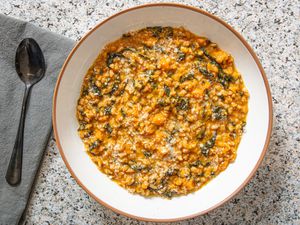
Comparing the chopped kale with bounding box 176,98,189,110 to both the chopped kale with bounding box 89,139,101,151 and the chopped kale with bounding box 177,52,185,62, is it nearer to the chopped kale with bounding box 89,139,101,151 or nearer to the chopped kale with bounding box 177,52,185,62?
the chopped kale with bounding box 177,52,185,62

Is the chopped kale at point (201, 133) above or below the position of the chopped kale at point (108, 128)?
above

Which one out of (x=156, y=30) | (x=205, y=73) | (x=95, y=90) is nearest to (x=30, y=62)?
(x=95, y=90)

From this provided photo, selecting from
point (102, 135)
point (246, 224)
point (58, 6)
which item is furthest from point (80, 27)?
point (246, 224)

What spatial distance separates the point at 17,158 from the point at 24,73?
0.58m

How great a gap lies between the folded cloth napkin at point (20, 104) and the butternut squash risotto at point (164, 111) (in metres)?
0.31

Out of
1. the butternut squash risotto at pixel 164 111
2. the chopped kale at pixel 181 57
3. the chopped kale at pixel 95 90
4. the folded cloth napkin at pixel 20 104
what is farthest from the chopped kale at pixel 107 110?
the chopped kale at pixel 181 57

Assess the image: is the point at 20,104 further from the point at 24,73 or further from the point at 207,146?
the point at 207,146

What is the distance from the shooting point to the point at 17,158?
2.67 m

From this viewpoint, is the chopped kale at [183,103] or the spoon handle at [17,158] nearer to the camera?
the chopped kale at [183,103]

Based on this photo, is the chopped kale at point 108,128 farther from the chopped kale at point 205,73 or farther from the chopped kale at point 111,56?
the chopped kale at point 205,73

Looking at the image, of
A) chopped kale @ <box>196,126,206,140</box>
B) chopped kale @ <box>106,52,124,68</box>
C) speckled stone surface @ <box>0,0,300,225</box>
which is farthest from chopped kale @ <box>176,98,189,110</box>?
speckled stone surface @ <box>0,0,300,225</box>

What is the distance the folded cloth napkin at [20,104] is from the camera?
269cm

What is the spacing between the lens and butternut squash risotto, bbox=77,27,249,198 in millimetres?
2498

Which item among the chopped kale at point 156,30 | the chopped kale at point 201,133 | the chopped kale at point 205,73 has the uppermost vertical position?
the chopped kale at point 156,30
